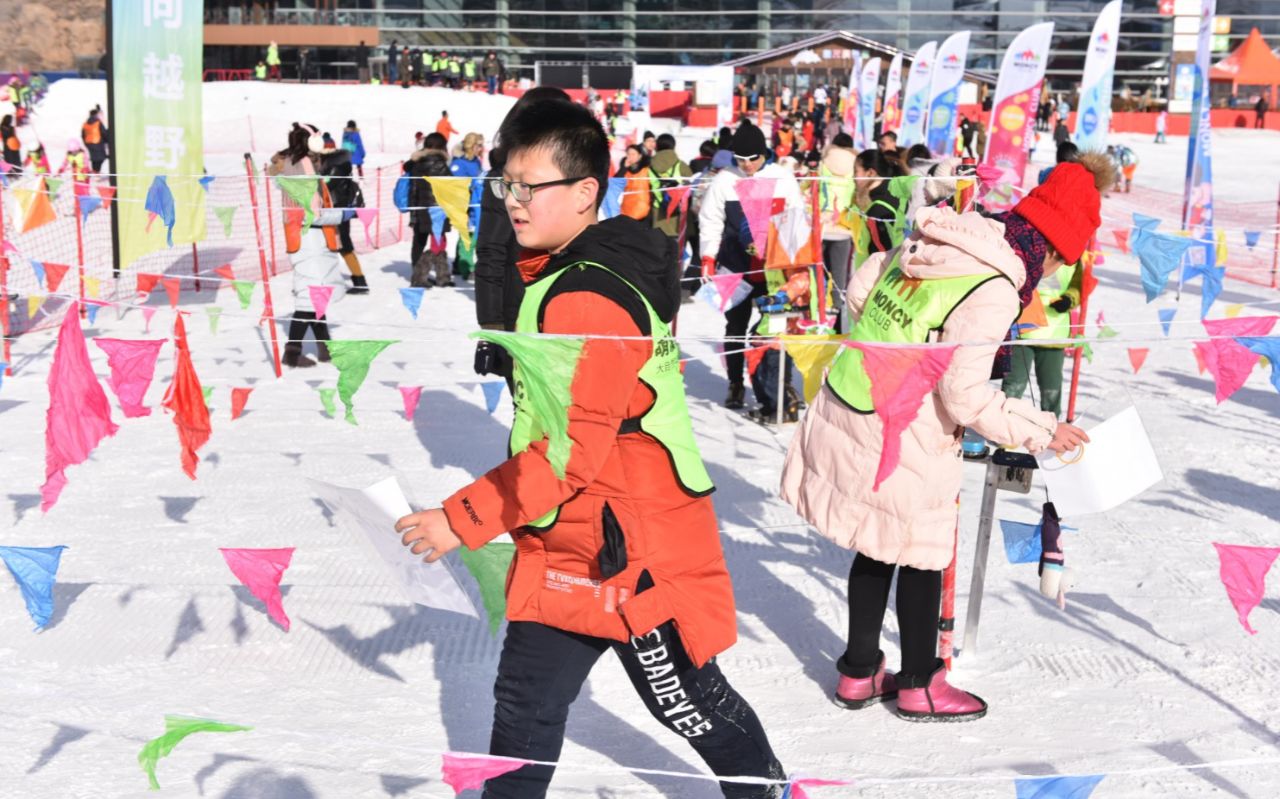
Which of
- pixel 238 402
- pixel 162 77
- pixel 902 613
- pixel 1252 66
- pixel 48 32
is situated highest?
pixel 48 32

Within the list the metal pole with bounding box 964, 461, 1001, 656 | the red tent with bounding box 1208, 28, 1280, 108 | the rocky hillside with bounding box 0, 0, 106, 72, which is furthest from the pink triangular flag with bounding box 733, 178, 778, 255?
the rocky hillside with bounding box 0, 0, 106, 72

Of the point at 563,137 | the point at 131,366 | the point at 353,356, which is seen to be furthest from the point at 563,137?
the point at 131,366

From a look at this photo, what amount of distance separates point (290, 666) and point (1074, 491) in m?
2.45

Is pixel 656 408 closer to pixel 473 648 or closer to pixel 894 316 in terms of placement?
pixel 894 316

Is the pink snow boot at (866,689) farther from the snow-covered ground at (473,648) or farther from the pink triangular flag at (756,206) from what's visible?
the pink triangular flag at (756,206)

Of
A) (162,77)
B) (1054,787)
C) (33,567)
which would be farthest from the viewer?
(162,77)

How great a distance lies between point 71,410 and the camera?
176 inches

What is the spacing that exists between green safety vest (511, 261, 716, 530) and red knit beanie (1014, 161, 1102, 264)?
4.65 feet

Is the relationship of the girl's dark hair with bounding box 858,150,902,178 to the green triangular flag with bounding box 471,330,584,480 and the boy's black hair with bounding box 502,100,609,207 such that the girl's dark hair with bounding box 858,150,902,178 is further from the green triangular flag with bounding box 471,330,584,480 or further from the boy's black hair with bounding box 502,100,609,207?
the green triangular flag with bounding box 471,330,584,480

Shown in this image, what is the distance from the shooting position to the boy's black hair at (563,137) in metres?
2.33

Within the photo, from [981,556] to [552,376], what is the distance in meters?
2.14

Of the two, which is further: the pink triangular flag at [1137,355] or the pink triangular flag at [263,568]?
the pink triangular flag at [1137,355]

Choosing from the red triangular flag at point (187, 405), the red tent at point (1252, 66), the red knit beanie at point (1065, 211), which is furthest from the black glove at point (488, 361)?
the red tent at point (1252, 66)

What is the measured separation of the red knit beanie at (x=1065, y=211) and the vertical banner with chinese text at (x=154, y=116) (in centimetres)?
723
